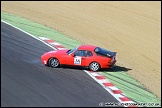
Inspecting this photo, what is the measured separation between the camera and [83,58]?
70.6 ft

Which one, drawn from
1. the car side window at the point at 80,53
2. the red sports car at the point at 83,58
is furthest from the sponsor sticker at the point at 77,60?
the car side window at the point at 80,53

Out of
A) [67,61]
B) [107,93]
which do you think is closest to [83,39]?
[67,61]

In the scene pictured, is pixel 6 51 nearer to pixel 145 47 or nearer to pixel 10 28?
pixel 10 28

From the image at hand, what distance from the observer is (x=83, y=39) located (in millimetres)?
27109

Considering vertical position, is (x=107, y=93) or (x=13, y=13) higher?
(x=13, y=13)

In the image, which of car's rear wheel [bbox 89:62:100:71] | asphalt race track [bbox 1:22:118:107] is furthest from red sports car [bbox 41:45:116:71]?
asphalt race track [bbox 1:22:118:107]

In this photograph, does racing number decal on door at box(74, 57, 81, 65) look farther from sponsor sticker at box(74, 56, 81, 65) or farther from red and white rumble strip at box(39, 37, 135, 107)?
red and white rumble strip at box(39, 37, 135, 107)

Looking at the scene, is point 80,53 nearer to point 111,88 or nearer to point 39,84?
point 111,88

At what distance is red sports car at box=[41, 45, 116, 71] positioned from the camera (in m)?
21.4

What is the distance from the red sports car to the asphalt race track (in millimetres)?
410

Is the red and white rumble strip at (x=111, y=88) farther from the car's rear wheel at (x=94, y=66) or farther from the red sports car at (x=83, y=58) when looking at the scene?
the red sports car at (x=83, y=58)

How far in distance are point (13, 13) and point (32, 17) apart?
149 centimetres

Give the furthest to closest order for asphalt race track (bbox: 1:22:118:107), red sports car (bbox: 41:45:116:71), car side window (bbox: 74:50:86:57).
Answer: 1. car side window (bbox: 74:50:86:57)
2. red sports car (bbox: 41:45:116:71)
3. asphalt race track (bbox: 1:22:118:107)

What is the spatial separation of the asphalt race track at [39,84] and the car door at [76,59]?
40cm
